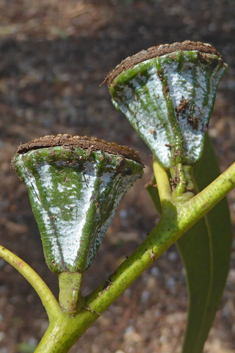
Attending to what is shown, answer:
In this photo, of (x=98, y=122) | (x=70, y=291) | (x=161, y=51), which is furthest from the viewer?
(x=98, y=122)

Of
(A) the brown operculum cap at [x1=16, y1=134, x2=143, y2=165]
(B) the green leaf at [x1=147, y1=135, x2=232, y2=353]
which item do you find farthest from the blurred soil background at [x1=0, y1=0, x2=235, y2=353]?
(A) the brown operculum cap at [x1=16, y1=134, x2=143, y2=165]

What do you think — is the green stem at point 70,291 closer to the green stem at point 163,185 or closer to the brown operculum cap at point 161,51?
the green stem at point 163,185

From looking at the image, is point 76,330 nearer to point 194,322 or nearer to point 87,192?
point 87,192

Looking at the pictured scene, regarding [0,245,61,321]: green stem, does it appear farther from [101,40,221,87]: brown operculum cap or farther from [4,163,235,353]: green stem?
[101,40,221,87]: brown operculum cap

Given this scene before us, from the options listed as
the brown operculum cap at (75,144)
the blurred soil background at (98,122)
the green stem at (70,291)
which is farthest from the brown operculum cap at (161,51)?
the blurred soil background at (98,122)

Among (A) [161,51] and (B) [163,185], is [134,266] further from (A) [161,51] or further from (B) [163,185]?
(A) [161,51]

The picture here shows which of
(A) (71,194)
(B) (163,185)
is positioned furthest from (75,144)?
(B) (163,185)
